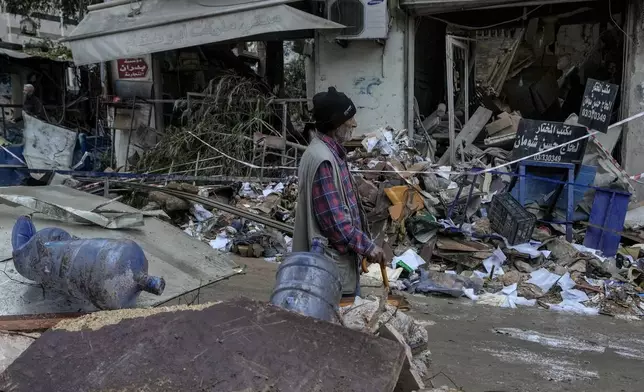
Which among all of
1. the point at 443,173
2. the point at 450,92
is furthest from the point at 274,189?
the point at 450,92

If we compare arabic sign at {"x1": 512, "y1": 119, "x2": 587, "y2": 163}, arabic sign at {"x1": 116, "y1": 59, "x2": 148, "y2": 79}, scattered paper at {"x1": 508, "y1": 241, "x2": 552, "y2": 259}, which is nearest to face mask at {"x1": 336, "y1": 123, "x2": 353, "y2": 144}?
scattered paper at {"x1": 508, "y1": 241, "x2": 552, "y2": 259}

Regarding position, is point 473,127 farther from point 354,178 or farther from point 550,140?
point 354,178

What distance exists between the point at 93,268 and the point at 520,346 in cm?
315

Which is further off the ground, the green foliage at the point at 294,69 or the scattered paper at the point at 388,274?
the green foliage at the point at 294,69

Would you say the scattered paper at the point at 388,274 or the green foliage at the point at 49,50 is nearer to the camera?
the scattered paper at the point at 388,274

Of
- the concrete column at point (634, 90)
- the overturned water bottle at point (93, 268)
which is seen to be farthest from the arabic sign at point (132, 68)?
the overturned water bottle at point (93, 268)

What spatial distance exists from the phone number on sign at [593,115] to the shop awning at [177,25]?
11.7 feet

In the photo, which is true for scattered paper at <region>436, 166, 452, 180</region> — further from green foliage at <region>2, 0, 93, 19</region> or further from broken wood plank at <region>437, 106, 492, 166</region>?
green foliage at <region>2, 0, 93, 19</region>

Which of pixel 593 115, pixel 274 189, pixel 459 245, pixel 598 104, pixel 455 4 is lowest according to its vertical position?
pixel 459 245

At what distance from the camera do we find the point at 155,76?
10523 millimetres

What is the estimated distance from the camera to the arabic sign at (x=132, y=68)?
1048 centimetres

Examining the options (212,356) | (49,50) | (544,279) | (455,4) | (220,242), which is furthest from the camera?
(49,50)

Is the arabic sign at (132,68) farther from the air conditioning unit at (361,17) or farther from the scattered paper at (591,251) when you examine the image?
the scattered paper at (591,251)

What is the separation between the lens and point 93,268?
2627mm
